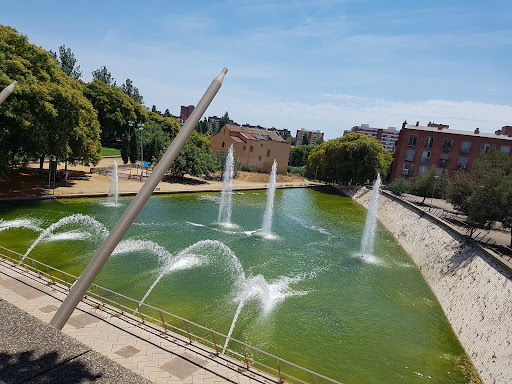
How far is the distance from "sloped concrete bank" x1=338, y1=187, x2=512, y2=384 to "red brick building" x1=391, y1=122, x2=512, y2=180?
30375 millimetres

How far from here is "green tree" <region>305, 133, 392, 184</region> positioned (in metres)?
58.2

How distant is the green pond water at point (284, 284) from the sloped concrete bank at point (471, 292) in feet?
2.14

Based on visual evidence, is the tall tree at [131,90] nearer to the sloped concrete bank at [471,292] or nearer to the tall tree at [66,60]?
the tall tree at [66,60]

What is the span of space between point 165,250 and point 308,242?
1180cm

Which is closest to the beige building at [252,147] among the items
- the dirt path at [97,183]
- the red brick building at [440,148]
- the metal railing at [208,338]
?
the dirt path at [97,183]

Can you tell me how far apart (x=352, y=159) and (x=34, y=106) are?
1881 inches

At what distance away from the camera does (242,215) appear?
115 feet

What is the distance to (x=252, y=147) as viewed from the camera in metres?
68.8

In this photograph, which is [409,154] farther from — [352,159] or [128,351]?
[128,351]

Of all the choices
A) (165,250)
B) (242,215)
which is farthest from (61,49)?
(165,250)

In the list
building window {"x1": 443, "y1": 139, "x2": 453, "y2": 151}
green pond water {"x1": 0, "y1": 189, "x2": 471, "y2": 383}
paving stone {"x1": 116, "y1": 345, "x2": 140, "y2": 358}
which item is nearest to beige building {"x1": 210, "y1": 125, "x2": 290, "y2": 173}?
building window {"x1": 443, "y1": 139, "x2": 453, "y2": 151}

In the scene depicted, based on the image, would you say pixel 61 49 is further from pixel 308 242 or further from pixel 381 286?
pixel 381 286

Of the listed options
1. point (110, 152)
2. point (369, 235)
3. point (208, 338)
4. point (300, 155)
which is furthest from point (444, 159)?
point (300, 155)

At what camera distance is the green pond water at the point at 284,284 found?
43.7 ft
